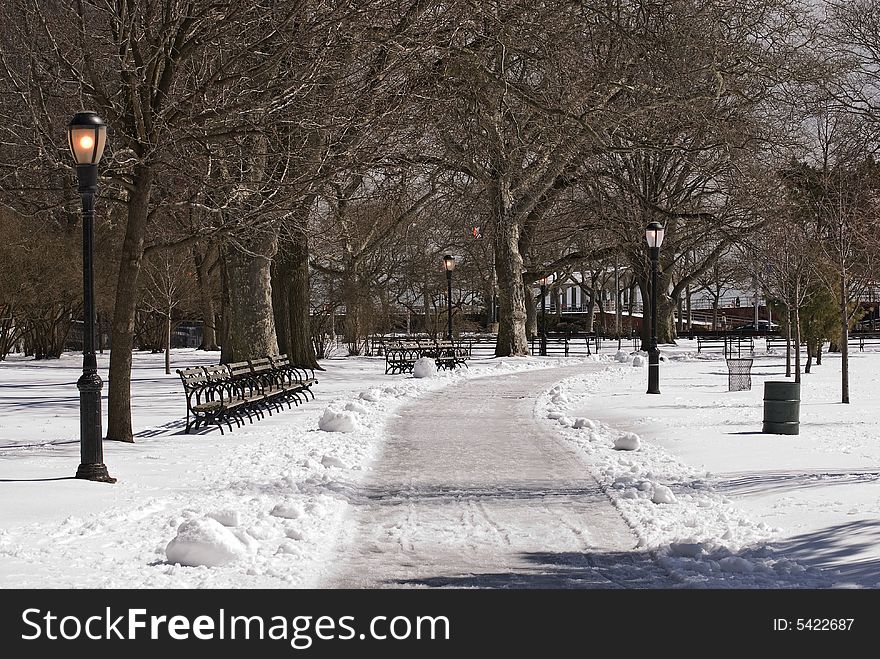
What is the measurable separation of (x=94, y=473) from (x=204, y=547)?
4.17 meters

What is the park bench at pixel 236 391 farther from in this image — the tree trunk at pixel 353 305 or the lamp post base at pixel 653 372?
the tree trunk at pixel 353 305

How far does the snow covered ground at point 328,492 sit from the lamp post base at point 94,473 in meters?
0.18

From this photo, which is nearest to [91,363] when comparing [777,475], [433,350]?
[777,475]

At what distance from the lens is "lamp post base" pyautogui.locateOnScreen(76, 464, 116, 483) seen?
1180 cm

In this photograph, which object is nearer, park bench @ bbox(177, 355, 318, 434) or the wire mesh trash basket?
park bench @ bbox(177, 355, 318, 434)

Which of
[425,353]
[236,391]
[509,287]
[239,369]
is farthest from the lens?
[509,287]

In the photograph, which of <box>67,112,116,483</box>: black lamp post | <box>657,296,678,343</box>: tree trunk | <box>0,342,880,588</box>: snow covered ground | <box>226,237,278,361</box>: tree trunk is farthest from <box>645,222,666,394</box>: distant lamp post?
<box>657,296,678,343</box>: tree trunk

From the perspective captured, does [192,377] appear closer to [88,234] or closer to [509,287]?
[88,234]

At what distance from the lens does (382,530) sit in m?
9.41

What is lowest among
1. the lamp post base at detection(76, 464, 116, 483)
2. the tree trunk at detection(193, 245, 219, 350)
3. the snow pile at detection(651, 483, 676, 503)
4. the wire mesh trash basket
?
the snow pile at detection(651, 483, 676, 503)

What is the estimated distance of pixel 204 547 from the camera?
812cm

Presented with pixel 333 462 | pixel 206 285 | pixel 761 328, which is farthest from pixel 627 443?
pixel 761 328

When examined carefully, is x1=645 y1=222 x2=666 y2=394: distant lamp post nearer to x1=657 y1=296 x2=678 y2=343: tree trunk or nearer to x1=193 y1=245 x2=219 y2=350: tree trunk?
x1=193 y1=245 x2=219 y2=350: tree trunk

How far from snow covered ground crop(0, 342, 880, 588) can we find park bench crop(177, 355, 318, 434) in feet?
1.40
